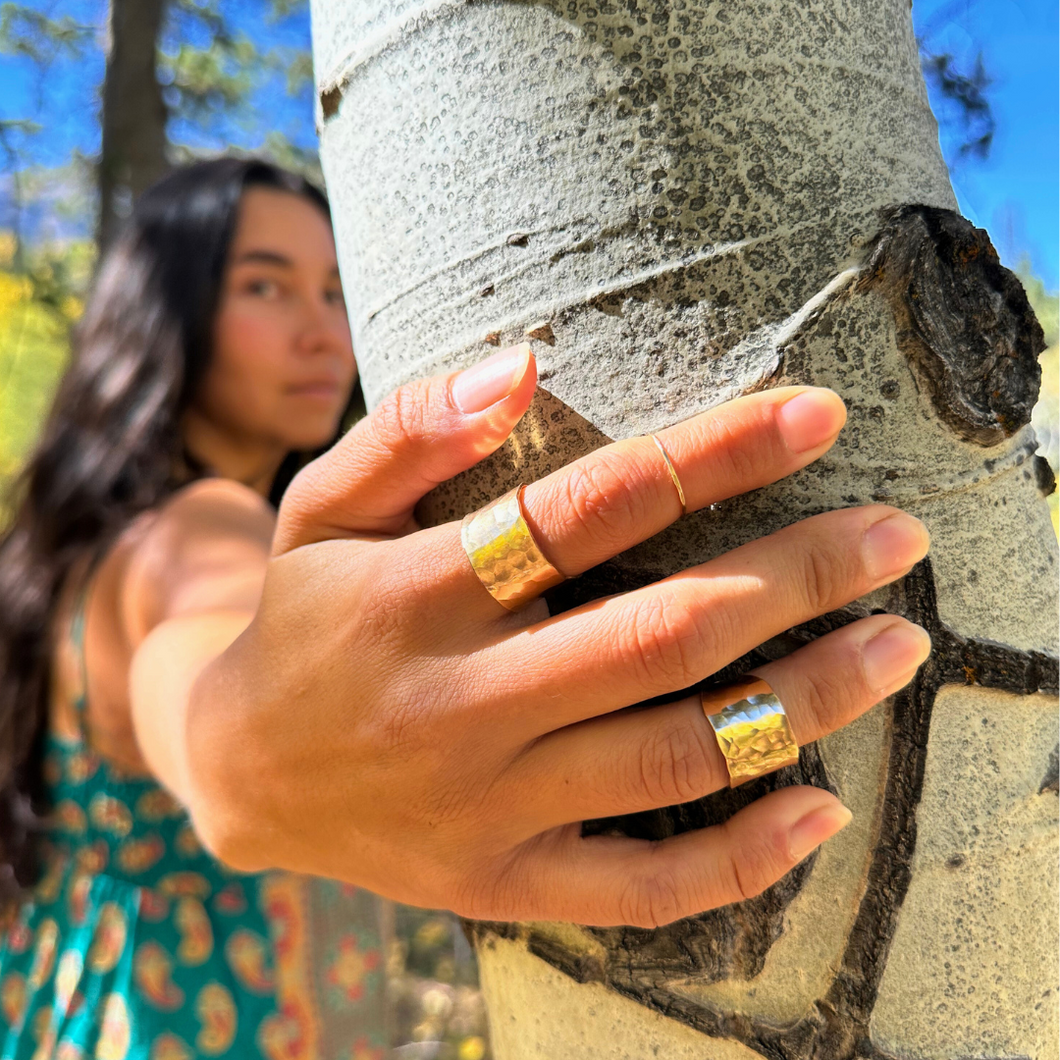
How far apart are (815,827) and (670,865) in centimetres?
13

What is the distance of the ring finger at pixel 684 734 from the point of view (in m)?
0.65

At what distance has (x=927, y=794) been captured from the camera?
692 mm

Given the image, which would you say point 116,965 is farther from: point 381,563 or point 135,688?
point 381,563

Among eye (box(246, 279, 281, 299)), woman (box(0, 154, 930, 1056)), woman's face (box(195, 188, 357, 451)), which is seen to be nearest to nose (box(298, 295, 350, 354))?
woman's face (box(195, 188, 357, 451))

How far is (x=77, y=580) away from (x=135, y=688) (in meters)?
0.91

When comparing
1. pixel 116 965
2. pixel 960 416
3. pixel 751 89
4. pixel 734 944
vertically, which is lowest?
pixel 116 965

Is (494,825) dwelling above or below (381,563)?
below

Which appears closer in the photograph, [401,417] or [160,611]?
[401,417]

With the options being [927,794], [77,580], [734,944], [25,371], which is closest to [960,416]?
[927,794]

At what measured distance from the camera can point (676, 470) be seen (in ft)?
2.13

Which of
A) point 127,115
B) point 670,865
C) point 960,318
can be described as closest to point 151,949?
point 670,865

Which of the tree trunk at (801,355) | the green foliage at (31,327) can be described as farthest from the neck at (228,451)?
the tree trunk at (801,355)

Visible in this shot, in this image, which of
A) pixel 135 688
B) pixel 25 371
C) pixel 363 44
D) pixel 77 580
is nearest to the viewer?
pixel 363 44

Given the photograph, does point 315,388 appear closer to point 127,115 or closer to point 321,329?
point 321,329
